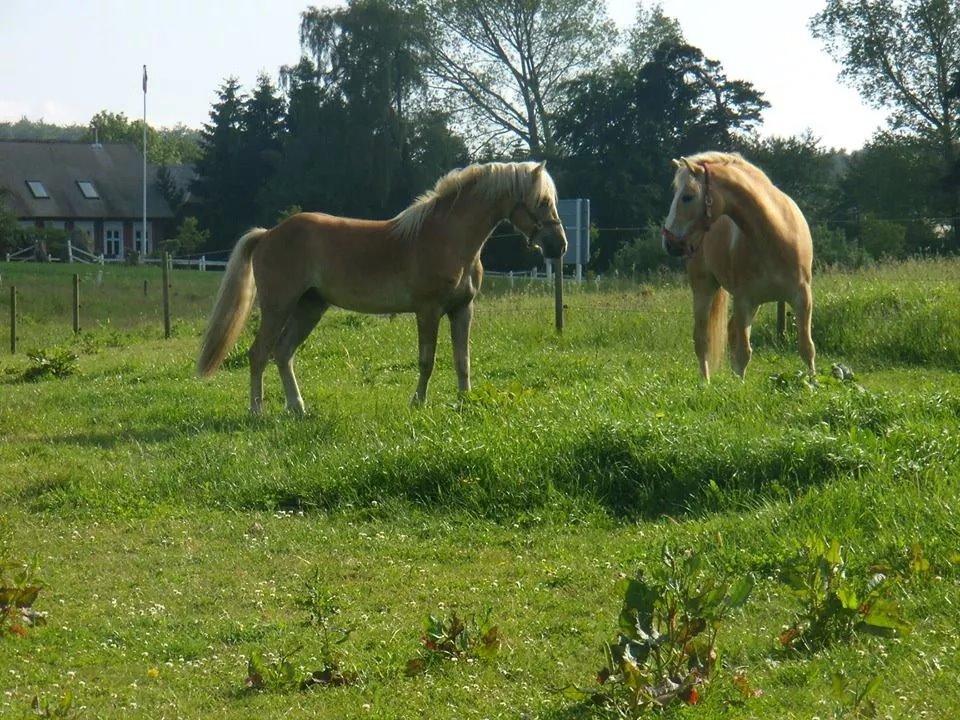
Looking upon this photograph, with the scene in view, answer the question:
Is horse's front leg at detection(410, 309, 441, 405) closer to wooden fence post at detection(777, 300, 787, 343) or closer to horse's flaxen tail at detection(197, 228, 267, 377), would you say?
horse's flaxen tail at detection(197, 228, 267, 377)

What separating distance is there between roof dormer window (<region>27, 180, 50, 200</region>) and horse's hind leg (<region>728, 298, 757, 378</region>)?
65897 millimetres

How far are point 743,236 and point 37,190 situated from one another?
66.6 metres

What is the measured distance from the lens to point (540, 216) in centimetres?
1082

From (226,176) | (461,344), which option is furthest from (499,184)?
(226,176)

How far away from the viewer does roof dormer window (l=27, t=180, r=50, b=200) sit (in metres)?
70.5

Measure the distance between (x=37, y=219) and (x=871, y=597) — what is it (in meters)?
71.1

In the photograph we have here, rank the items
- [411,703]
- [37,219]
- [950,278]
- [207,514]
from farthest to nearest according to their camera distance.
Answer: [37,219] < [950,278] < [207,514] < [411,703]

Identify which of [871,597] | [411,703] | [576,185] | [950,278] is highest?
[576,185]

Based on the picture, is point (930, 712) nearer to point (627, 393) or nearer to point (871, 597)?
point (871, 597)

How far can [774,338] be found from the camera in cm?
1423

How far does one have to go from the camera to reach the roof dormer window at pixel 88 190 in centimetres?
7225

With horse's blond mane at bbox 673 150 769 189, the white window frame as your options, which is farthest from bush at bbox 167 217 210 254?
horse's blond mane at bbox 673 150 769 189


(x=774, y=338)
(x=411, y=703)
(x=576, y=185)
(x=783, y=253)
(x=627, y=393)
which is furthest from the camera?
(x=576, y=185)

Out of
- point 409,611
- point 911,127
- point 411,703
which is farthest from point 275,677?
point 911,127
